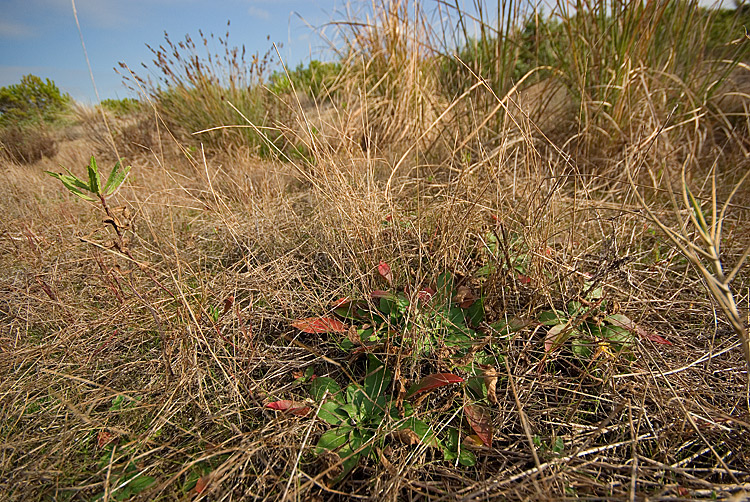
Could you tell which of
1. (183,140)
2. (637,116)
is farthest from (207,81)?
(637,116)

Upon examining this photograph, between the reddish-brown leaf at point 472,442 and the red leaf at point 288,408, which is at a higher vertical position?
the red leaf at point 288,408

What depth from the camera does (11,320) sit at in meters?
1.32

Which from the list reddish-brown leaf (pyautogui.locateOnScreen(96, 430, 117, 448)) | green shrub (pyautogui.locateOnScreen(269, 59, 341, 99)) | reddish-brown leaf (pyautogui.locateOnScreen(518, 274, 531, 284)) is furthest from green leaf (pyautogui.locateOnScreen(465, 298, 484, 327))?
green shrub (pyautogui.locateOnScreen(269, 59, 341, 99))

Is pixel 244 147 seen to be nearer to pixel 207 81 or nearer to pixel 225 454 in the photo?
pixel 207 81

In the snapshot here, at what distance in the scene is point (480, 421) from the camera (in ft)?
2.72

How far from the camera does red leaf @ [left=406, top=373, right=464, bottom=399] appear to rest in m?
0.82

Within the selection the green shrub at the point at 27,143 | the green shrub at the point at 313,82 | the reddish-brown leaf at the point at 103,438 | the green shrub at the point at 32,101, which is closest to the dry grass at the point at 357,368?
the reddish-brown leaf at the point at 103,438

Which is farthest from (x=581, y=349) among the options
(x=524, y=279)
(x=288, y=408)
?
(x=288, y=408)

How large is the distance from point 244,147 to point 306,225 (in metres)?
1.83

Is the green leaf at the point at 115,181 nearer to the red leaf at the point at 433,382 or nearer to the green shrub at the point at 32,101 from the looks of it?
the red leaf at the point at 433,382

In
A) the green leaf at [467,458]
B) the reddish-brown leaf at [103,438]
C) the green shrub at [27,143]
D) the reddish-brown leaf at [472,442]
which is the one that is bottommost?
the green leaf at [467,458]

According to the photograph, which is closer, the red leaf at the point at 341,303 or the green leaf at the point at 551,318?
the green leaf at the point at 551,318

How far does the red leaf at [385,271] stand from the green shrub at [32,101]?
7.91 metres

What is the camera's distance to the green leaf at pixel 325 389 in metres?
0.90
